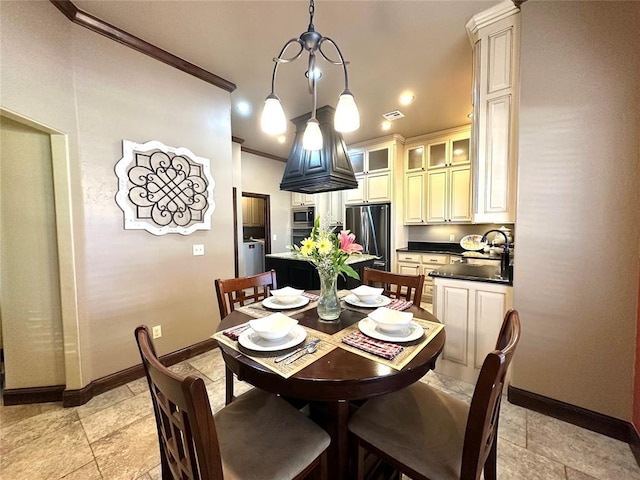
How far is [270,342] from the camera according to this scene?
111cm

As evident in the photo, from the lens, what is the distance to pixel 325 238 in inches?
51.0

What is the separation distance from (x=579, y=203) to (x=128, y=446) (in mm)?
3069

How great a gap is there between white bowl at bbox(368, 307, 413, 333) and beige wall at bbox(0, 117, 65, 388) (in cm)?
225

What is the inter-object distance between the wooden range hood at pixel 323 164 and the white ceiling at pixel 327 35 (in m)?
0.27

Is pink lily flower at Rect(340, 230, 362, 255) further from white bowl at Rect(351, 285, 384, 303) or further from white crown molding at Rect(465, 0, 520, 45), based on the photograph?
white crown molding at Rect(465, 0, 520, 45)

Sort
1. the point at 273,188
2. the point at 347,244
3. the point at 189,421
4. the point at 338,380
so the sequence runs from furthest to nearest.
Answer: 1. the point at 273,188
2. the point at 347,244
3. the point at 338,380
4. the point at 189,421

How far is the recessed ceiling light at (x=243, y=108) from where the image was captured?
10.4 feet

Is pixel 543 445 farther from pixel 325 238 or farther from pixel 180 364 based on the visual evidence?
pixel 180 364

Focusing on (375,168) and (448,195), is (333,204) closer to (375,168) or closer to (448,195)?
(375,168)

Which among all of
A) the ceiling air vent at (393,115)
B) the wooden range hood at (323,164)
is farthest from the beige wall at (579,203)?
the wooden range hood at (323,164)

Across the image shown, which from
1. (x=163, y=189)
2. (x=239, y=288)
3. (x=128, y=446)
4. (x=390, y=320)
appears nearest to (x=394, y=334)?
(x=390, y=320)

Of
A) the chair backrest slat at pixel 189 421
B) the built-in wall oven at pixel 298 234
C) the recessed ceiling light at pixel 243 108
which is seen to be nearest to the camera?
the chair backrest slat at pixel 189 421

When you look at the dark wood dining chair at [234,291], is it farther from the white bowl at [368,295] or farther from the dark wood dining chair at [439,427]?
the dark wood dining chair at [439,427]

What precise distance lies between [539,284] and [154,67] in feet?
11.3
